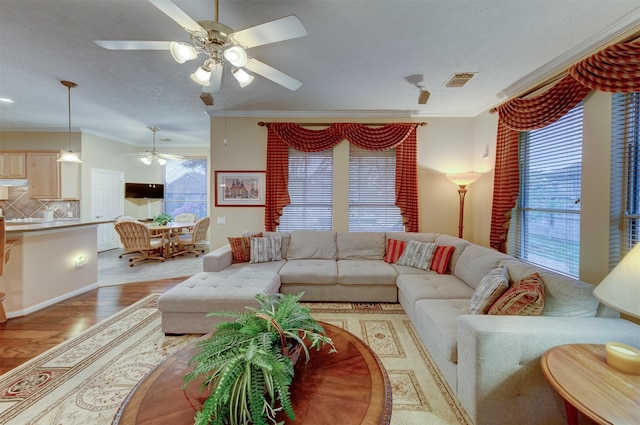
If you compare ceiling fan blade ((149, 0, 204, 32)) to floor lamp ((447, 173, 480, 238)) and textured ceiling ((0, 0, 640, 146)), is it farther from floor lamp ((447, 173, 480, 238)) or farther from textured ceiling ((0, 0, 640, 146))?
floor lamp ((447, 173, 480, 238))

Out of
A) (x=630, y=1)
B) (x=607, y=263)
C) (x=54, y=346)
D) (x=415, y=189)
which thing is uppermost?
(x=630, y=1)

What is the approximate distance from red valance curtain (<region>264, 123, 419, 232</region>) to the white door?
448 cm

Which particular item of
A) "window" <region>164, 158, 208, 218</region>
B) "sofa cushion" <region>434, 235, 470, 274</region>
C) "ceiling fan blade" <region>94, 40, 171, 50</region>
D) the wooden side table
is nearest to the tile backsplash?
"window" <region>164, 158, 208, 218</region>

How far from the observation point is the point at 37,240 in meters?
2.96

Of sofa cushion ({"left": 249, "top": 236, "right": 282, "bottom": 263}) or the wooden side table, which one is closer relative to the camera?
the wooden side table

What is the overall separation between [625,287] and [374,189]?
319 cm

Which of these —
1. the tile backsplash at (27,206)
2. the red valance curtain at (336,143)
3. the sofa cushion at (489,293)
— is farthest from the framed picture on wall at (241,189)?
the tile backsplash at (27,206)

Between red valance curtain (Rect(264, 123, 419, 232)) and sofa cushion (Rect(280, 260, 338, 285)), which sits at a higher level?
red valance curtain (Rect(264, 123, 419, 232))

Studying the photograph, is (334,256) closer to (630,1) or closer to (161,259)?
(630,1)

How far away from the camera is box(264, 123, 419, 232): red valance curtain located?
3.99m

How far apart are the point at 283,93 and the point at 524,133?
2.91 metres

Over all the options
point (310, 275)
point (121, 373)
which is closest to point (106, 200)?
point (121, 373)

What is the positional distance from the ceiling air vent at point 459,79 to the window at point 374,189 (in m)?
1.28

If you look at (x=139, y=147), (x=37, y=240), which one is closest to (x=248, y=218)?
(x=37, y=240)
